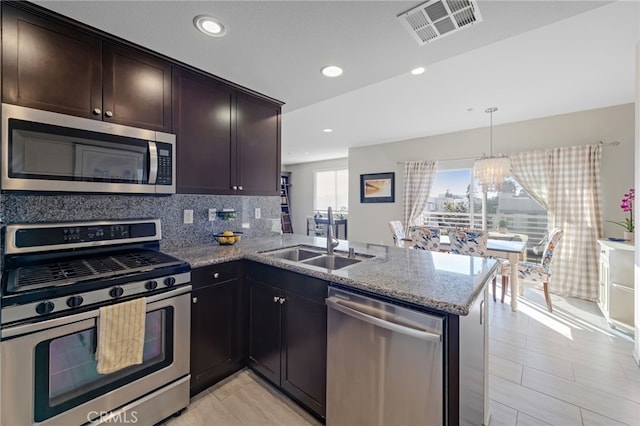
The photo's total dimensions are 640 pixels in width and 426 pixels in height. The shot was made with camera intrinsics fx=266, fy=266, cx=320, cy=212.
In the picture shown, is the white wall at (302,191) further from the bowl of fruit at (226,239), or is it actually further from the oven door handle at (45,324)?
the oven door handle at (45,324)

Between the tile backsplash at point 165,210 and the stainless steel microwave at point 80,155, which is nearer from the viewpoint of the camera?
the stainless steel microwave at point 80,155

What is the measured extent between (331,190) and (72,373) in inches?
287

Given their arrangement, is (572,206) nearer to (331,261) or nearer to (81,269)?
(331,261)

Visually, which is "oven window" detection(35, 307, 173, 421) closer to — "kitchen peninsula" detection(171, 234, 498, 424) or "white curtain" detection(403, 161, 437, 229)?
"kitchen peninsula" detection(171, 234, 498, 424)

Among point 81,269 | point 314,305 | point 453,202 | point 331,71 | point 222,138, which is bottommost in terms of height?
point 314,305

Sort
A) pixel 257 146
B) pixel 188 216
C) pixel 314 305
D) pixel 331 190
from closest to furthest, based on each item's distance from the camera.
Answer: pixel 314 305, pixel 188 216, pixel 257 146, pixel 331 190

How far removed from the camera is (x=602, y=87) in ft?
9.72

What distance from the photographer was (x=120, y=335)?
135 centimetres

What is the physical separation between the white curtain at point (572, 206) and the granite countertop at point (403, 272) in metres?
3.13

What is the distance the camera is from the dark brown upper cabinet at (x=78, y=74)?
1.41 meters

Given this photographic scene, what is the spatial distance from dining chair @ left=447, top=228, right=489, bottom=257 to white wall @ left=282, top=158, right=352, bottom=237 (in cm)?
542

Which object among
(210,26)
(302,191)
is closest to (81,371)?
(210,26)

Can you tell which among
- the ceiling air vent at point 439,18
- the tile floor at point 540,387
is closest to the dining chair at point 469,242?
the tile floor at point 540,387

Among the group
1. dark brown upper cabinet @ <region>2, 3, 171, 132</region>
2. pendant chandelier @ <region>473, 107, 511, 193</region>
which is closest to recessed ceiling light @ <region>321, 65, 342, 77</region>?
dark brown upper cabinet @ <region>2, 3, 171, 132</region>
